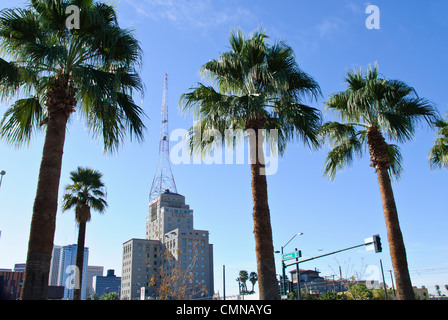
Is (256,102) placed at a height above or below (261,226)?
above

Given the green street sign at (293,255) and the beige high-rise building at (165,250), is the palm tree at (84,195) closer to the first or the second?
the green street sign at (293,255)

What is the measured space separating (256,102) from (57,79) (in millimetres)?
5781

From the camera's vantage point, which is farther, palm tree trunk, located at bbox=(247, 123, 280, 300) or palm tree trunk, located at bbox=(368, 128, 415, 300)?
palm tree trunk, located at bbox=(368, 128, 415, 300)

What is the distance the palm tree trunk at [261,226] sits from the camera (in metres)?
10.4

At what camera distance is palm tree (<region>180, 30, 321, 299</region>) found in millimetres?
11664

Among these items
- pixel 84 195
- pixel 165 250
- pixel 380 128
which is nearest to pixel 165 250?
→ pixel 165 250

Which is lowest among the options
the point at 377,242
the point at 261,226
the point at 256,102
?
the point at 261,226

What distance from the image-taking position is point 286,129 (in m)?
12.9

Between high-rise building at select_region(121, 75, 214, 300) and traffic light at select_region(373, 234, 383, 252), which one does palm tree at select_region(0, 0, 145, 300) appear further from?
high-rise building at select_region(121, 75, 214, 300)

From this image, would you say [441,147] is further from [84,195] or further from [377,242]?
[84,195]

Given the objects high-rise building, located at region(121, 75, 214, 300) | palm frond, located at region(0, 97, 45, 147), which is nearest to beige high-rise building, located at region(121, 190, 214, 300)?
high-rise building, located at region(121, 75, 214, 300)

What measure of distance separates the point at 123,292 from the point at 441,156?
141 metres

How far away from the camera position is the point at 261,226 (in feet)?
35.8

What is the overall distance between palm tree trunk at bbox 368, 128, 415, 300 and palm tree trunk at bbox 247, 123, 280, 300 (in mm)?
4883
